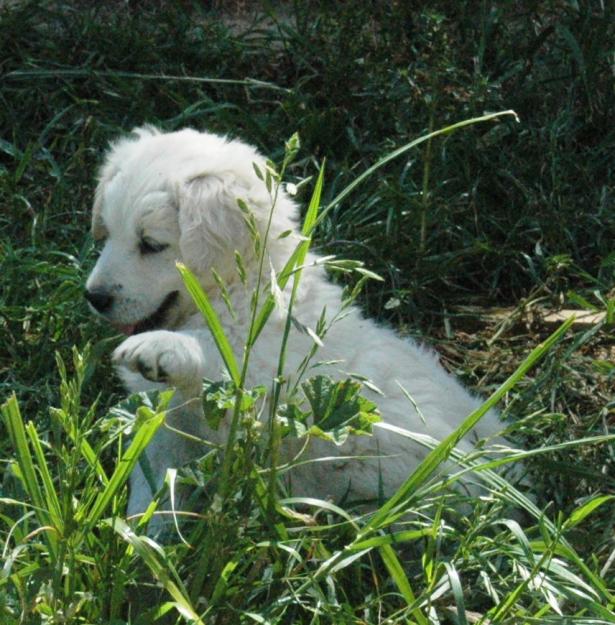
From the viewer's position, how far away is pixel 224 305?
14.4 ft

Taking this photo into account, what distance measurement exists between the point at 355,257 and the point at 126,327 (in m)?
1.38

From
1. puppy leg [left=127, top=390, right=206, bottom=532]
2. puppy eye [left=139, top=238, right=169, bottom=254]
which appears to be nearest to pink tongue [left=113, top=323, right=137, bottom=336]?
puppy eye [left=139, top=238, right=169, bottom=254]

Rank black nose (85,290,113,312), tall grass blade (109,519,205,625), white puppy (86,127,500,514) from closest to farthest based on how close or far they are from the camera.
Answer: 1. tall grass blade (109,519,205,625)
2. white puppy (86,127,500,514)
3. black nose (85,290,113,312)

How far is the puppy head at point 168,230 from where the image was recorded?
4355 millimetres

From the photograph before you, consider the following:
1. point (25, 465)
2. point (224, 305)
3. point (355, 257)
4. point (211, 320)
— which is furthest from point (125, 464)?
point (355, 257)

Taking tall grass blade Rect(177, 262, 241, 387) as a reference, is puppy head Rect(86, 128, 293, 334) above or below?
below

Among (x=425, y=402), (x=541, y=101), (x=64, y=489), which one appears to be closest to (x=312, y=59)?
(x=541, y=101)

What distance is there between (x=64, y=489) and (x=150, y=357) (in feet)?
2.84

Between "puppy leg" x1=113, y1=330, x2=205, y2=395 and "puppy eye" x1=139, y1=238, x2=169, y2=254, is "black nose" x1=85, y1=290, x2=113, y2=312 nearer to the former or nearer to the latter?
"puppy eye" x1=139, y1=238, x2=169, y2=254

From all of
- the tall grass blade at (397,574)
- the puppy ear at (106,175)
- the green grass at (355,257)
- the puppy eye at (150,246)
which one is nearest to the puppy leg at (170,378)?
the green grass at (355,257)

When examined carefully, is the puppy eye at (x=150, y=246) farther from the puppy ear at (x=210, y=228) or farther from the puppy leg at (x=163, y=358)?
the puppy leg at (x=163, y=358)

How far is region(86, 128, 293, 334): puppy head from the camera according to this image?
14.3 feet

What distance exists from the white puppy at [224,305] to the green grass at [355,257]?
0.21m

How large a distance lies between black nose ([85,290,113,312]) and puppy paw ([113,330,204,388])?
21.1 inches
